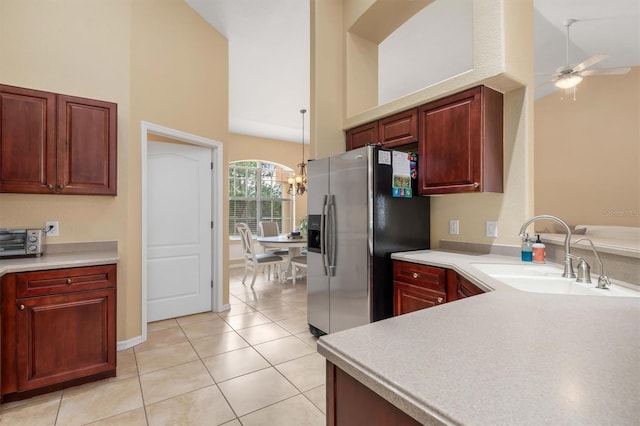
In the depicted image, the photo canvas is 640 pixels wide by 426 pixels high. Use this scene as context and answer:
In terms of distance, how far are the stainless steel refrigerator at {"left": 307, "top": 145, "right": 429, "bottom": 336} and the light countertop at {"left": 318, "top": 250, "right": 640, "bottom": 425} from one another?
1.36 m

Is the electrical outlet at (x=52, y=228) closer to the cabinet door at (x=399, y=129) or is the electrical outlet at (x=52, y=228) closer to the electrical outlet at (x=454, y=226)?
the cabinet door at (x=399, y=129)

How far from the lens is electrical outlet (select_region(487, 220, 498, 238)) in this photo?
2339 millimetres

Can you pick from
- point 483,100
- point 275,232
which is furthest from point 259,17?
point 275,232

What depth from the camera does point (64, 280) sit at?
2018 millimetres

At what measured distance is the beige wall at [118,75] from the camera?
7.60 ft

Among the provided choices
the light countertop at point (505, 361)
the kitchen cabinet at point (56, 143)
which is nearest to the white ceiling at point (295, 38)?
the kitchen cabinet at point (56, 143)

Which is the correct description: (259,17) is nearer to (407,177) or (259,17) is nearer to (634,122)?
(407,177)

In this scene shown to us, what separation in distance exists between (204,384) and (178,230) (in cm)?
184

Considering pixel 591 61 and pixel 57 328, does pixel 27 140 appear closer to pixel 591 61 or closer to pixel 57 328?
pixel 57 328

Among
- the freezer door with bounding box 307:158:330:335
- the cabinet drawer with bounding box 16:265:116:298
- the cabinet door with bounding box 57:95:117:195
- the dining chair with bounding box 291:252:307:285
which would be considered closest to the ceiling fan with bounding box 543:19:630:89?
the freezer door with bounding box 307:158:330:335

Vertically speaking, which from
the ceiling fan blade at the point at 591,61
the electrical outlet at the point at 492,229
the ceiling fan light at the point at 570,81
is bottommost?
the electrical outlet at the point at 492,229

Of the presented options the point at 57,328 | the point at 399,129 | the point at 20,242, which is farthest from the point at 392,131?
the point at 20,242

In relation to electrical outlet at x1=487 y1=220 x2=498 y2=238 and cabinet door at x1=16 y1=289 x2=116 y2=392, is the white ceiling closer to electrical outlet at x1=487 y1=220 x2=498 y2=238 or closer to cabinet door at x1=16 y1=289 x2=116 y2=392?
electrical outlet at x1=487 y1=220 x2=498 y2=238

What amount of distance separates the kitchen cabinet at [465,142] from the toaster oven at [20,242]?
3.07 m
